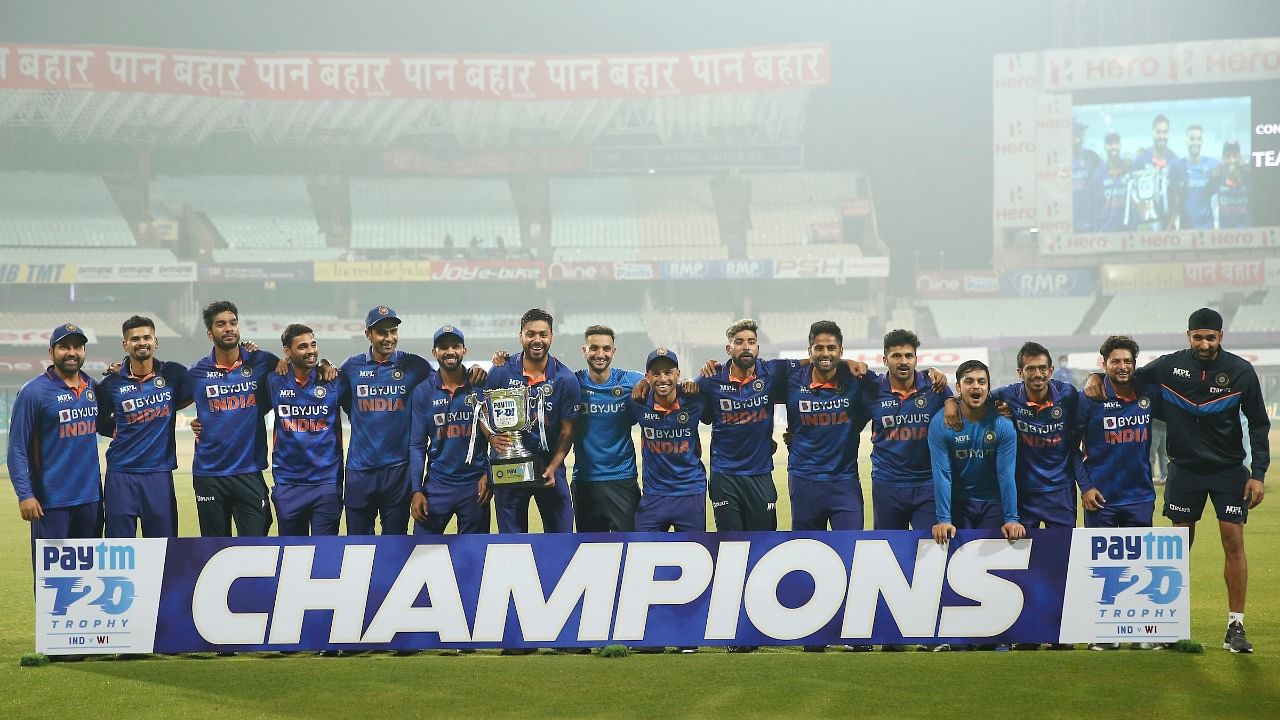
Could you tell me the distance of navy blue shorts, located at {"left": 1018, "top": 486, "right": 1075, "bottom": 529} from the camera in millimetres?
8164

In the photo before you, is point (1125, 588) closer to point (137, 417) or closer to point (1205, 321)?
point (1205, 321)

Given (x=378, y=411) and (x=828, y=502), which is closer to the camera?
(x=828, y=502)

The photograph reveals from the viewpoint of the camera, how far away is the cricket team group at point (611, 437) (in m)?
8.05

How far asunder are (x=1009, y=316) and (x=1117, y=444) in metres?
50.7

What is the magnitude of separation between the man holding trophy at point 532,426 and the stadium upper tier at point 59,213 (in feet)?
167

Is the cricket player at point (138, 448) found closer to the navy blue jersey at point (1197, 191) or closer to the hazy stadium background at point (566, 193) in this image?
the hazy stadium background at point (566, 193)

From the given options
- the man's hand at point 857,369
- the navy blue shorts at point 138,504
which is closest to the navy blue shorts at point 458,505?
the navy blue shorts at point 138,504

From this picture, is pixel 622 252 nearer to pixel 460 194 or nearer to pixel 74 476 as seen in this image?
pixel 460 194

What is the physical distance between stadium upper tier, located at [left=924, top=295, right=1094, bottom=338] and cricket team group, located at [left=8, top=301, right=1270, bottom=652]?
48898 mm

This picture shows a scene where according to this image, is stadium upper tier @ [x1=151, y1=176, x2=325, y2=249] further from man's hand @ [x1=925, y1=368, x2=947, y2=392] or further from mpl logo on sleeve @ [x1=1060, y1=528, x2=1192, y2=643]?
mpl logo on sleeve @ [x1=1060, y1=528, x2=1192, y2=643]

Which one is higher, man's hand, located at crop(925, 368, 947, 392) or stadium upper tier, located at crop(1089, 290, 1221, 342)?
stadium upper tier, located at crop(1089, 290, 1221, 342)

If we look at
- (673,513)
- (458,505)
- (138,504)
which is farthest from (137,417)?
(673,513)

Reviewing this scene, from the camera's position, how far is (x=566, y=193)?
5969 cm

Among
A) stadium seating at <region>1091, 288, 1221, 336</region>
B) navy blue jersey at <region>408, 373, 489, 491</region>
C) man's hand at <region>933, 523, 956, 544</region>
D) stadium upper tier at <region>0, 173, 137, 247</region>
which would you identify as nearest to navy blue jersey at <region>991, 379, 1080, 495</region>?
man's hand at <region>933, 523, 956, 544</region>
